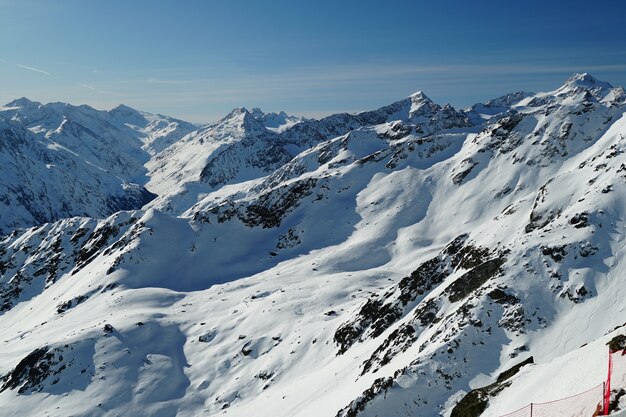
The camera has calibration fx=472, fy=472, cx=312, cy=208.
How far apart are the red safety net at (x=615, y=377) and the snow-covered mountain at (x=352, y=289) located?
5.31ft

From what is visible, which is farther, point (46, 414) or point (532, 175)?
point (532, 175)

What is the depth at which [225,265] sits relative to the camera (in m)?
132

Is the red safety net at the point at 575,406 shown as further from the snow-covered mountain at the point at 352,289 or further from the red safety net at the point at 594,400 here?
the snow-covered mountain at the point at 352,289

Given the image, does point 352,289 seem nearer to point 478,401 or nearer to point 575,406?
point 478,401

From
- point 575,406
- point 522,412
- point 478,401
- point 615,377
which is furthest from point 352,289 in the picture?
point 615,377

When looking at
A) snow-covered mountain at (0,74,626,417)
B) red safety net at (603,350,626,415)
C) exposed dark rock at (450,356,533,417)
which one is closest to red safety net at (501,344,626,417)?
red safety net at (603,350,626,415)

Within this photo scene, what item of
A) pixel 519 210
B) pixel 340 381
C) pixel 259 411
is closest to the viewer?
pixel 340 381

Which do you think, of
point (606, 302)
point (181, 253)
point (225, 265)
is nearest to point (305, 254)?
point (225, 265)

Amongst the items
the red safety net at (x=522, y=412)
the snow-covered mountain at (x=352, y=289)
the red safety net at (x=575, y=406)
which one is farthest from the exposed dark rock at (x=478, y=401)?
the red safety net at (x=575, y=406)

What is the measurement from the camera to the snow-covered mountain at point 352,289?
137ft

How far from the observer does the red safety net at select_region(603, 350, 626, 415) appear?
768 inches

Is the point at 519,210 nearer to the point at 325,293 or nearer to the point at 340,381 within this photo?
the point at 325,293

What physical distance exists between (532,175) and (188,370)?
3613 inches

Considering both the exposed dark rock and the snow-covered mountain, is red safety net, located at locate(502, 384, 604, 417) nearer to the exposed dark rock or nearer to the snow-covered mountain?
the snow-covered mountain
